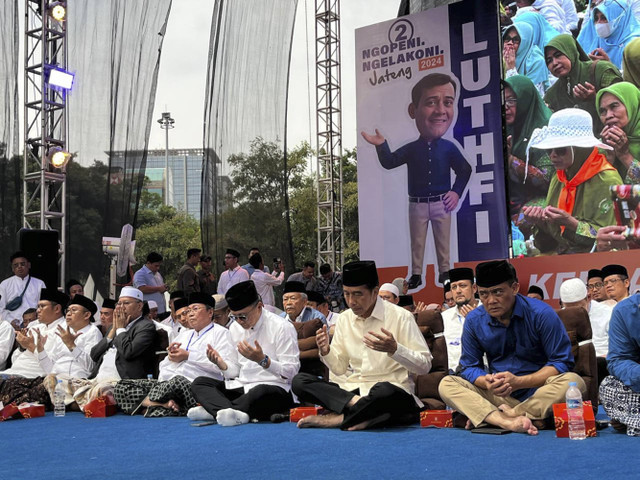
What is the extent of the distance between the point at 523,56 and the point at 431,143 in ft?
6.21

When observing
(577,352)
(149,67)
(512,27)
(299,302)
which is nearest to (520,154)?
(512,27)

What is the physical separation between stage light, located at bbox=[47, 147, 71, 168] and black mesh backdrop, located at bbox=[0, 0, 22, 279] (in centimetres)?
59

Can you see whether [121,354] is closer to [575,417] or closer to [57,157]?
[575,417]

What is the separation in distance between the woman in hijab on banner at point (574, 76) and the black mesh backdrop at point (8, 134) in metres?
7.37

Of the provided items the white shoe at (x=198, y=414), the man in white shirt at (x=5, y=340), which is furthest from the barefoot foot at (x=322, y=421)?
the man in white shirt at (x=5, y=340)

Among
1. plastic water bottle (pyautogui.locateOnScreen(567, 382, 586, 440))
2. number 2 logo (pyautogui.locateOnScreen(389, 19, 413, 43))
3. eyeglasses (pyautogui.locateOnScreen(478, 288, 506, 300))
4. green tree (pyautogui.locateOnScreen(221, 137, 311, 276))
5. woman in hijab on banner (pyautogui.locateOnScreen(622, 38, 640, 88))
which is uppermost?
number 2 logo (pyautogui.locateOnScreen(389, 19, 413, 43))

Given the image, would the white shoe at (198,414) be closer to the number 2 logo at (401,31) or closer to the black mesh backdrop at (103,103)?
the black mesh backdrop at (103,103)

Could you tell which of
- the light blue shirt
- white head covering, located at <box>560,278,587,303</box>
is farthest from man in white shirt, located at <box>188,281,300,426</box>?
the light blue shirt

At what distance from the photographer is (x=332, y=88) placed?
611 inches

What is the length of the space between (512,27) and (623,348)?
910 centimetres

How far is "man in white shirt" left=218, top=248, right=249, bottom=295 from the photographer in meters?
10.0

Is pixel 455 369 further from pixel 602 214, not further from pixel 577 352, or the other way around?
pixel 602 214

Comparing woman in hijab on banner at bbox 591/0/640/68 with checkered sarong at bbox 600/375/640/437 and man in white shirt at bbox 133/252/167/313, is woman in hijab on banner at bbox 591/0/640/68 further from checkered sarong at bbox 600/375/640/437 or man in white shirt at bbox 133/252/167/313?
checkered sarong at bbox 600/375/640/437

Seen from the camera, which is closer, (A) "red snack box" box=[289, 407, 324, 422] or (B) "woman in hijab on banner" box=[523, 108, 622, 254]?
(A) "red snack box" box=[289, 407, 324, 422]
